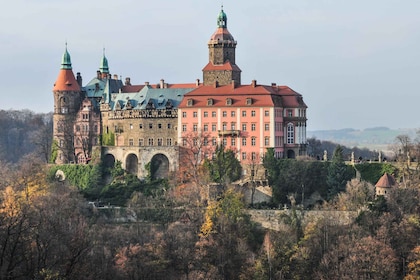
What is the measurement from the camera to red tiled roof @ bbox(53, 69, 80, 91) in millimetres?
97688

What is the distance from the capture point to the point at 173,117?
93125 mm

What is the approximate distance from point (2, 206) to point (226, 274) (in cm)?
1810

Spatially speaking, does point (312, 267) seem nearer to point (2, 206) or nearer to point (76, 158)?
point (2, 206)

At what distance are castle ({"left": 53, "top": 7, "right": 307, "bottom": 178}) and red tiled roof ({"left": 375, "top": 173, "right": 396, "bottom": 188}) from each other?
12341 mm

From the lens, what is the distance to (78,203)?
81.2 meters

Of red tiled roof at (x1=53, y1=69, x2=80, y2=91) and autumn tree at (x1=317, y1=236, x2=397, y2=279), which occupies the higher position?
red tiled roof at (x1=53, y1=69, x2=80, y2=91)

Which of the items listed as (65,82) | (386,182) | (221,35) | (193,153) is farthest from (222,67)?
(386,182)

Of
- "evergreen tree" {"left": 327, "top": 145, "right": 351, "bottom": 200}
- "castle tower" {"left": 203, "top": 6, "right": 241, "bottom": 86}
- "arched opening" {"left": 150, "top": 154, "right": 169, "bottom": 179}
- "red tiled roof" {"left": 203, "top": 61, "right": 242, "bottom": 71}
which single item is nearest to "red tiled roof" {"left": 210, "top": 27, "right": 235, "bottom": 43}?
"castle tower" {"left": 203, "top": 6, "right": 241, "bottom": 86}

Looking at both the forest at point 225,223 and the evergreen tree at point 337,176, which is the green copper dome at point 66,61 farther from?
the evergreen tree at point 337,176

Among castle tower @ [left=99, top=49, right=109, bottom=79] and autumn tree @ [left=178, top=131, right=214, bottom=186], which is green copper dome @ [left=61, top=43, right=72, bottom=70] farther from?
autumn tree @ [left=178, top=131, right=214, bottom=186]

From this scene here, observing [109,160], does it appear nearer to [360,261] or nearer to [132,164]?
[132,164]

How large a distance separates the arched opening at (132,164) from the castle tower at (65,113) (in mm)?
7709

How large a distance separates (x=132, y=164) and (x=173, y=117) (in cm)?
619

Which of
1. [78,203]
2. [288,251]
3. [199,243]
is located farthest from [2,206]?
[288,251]
